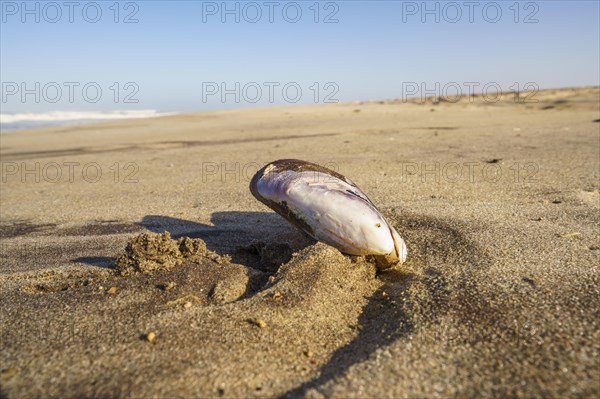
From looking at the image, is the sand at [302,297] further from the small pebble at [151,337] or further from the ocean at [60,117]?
the ocean at [60,117]

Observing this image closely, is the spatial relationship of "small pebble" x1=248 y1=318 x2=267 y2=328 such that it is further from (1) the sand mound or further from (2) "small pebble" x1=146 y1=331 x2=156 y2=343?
(1) the sand mound

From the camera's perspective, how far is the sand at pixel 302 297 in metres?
1.64

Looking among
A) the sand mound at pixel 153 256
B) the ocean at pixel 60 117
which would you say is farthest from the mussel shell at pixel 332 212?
the ocean at pixel 60 117

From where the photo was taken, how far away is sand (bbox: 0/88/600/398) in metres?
1.64

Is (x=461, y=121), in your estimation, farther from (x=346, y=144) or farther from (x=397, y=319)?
(x=397, y=319)

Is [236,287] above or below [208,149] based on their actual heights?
below

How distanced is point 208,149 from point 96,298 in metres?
6.63

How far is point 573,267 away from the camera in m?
2.46

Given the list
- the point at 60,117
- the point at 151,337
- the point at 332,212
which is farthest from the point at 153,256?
the point at 60,117

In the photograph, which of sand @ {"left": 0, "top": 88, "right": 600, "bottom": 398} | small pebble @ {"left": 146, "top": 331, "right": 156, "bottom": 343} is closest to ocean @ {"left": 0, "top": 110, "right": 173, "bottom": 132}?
sand @ {"left": 0, "top": 88, "right": 600, "bottom": 398}

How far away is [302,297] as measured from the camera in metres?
2.22

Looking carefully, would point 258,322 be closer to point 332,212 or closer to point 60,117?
point 332,212

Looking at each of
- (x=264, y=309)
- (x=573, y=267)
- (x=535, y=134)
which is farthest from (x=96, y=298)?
(x=535, y=134)

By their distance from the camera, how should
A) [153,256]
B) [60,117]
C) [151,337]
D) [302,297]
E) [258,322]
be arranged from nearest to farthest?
[151,337], [258,322], [302,297], [153,256], [60,117]
